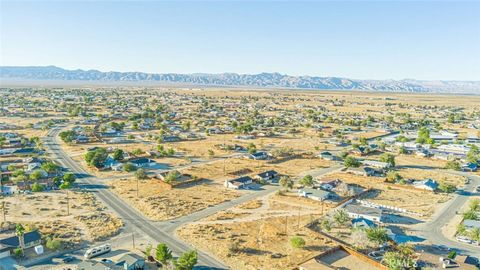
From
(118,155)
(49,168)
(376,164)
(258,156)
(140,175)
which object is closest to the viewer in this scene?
(140,175)

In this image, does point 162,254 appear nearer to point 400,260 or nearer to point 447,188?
point 400,260

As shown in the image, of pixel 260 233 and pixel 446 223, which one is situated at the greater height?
pixel 446 223

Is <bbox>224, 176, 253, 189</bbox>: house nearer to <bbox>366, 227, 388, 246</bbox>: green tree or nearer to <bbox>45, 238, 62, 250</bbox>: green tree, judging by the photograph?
<bbox>366, 227, 388, 246</bbox>: green tree

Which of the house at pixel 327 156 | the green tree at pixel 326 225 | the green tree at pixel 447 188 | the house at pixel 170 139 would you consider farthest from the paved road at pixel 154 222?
the house at pixel 170 139

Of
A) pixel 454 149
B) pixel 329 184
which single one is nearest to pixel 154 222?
pixel 329 184

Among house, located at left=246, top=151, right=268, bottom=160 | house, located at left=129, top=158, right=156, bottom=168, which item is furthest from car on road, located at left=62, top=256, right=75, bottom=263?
house, located at left=246, top=151, right=268, bottom=160

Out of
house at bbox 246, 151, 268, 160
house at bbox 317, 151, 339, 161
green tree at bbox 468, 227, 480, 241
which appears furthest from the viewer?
house at bbox 317, 151, 339, 161

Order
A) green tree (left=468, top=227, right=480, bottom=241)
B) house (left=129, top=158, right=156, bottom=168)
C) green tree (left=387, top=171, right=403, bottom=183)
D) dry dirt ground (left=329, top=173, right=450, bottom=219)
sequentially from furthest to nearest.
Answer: house (left=129, top=158, right=156, bottom=168)
green tree (left=387, top=171, right=403, bottom=183)
dry dirt ground (left=329, top=173, right=450, bottom=219)
green tree (left=468, top=227, right=480, bottom=241)
